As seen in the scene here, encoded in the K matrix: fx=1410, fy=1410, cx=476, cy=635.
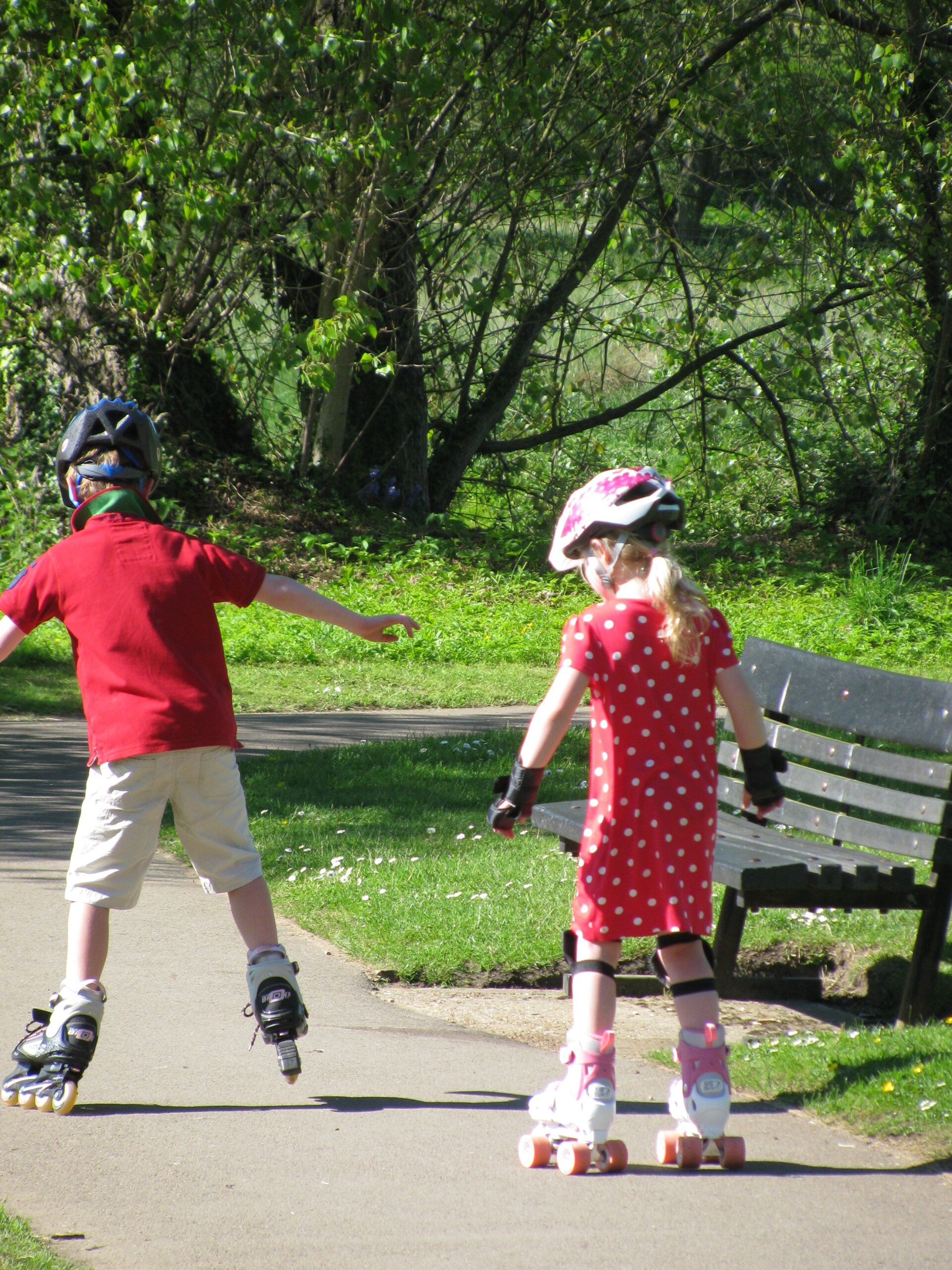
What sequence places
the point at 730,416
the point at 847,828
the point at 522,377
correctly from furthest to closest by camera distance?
the point at 730,416
the point at 522,377
the point at 847,828

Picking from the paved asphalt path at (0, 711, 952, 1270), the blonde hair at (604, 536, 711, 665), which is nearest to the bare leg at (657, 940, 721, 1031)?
the paved asphalt path at (0, 711, 952, 1270)

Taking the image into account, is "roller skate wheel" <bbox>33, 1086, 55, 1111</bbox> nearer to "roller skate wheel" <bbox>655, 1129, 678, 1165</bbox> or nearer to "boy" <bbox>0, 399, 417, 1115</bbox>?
"boy" <bbox>0, 399, 417, 1115</bbox>

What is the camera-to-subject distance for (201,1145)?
11.0ft

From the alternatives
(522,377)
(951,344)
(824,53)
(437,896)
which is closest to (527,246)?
(522,377)

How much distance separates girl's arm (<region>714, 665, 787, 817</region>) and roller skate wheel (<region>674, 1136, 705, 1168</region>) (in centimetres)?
82

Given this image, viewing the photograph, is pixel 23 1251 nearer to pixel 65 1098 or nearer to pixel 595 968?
pixel 65 1098

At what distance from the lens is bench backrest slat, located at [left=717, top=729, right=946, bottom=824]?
4320 mm

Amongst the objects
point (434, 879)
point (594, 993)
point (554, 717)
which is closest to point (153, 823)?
point (554, 717)

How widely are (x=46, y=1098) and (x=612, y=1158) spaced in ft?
4.62

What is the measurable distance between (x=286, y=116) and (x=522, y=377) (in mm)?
6196

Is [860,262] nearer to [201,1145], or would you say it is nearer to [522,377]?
[522,377]

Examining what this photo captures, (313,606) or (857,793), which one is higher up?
(313,606)

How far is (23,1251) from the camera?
2.75 metres

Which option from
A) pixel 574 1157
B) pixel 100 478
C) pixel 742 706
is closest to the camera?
pixel 574 1157
